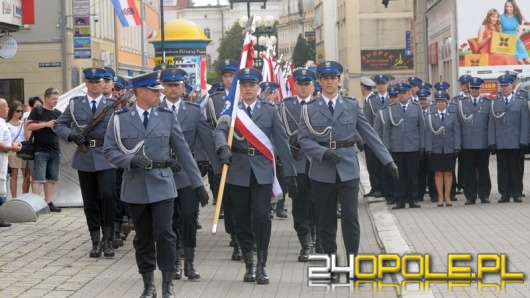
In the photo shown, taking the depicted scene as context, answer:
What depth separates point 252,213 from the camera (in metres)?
12.6

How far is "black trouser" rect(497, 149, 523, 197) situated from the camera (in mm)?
20719

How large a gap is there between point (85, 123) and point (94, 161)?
488 mm

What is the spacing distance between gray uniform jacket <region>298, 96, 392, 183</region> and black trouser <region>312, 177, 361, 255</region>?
0.09 m

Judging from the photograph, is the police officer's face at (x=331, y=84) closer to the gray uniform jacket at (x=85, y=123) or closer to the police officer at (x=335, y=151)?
the police officer at (x=335, y=151)

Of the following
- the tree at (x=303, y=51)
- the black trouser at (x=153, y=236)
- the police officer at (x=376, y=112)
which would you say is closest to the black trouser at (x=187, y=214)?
the black trouser at (x=153, y=236)

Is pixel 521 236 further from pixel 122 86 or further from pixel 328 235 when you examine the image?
pixel 122 86

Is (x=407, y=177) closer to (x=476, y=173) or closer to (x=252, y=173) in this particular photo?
(x=476, y=173)

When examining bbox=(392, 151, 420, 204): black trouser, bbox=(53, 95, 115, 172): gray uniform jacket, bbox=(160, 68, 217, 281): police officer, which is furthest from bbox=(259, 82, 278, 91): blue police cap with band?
bbox=(392, 151, 420, 204): black trouser

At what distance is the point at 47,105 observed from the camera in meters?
20.0

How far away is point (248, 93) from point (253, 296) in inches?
90.1

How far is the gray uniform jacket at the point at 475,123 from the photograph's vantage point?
20.9 meters

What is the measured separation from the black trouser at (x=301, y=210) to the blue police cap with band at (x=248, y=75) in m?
2.08

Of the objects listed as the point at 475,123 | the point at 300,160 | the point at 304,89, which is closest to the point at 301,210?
the point at 300,160

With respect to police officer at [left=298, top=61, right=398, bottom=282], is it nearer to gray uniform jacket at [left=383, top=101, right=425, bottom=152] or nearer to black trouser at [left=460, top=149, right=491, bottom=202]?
gray uniform jacket at [left=383, top=101, right=425, bottom=152]
